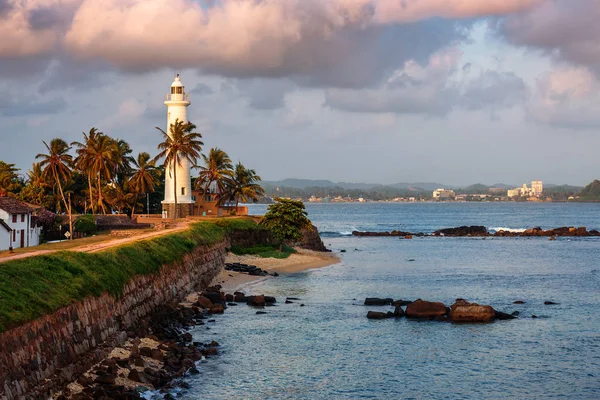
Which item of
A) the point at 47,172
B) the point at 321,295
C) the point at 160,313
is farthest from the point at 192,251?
the point at 47,172

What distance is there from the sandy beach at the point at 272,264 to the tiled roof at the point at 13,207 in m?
14.7

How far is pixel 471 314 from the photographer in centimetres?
3422

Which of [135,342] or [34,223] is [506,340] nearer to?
[135,342]

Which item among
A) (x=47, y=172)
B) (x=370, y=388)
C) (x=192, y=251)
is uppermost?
(x=47, y=172)

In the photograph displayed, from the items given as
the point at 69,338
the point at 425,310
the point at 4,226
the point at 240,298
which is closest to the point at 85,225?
the point at 4,226

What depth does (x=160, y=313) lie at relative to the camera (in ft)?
103

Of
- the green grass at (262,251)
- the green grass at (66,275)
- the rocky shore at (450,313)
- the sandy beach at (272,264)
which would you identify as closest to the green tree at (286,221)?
the green grass at (262,251)

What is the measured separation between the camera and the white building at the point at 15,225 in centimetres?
4656

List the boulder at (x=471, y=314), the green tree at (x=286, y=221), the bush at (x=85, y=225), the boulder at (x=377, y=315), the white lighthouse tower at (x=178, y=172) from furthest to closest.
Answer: the white lighthouse tower at (x=178, y=172) < the green tree at (x=286, y=221) < the bush at (x=85, y=225) < the boulder at (x=377, y=315) < the boulder at (x=471, y=314)

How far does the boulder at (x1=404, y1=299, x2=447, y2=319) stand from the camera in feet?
115

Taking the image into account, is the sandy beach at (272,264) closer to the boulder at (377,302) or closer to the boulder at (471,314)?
the boulder at (377,302)

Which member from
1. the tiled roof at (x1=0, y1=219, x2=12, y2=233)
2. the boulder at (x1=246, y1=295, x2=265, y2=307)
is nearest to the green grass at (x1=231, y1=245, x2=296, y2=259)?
the tiled roof at (x1=0, y1=219, x2=12, y2=233)

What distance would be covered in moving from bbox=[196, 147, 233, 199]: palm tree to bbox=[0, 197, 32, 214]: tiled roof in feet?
113

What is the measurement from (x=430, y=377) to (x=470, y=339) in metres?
6.30
